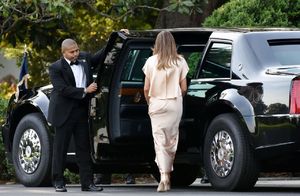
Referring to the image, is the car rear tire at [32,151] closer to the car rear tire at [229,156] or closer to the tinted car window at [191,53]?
the tinted car window at [191,53]

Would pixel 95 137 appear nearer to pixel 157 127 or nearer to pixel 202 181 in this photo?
pixel 157 127

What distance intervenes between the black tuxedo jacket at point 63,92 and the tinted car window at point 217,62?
127 cm

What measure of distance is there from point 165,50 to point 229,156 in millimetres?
1312

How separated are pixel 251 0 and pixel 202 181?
115 inches

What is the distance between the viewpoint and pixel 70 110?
44.8ft

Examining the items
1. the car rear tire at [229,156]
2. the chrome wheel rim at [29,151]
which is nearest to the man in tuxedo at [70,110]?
the chrome wheel rim at [29,151]

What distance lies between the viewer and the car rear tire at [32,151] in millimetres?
14656

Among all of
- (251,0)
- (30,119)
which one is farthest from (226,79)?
(251,0)

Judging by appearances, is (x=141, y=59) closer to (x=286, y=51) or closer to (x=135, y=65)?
(x=135, y=65)

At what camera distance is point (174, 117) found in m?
13.3

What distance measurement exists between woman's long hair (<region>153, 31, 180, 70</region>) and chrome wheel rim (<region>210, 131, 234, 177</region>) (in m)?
0.93

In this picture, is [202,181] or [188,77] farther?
[202,181]

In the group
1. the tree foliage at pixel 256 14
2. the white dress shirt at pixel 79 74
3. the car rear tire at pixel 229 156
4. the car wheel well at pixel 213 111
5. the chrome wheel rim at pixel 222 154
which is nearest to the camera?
the car rear tire at pixel 229 156

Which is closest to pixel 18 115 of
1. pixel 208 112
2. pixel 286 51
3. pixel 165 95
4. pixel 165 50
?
pixel 165 95
